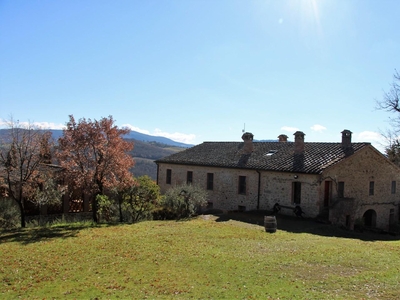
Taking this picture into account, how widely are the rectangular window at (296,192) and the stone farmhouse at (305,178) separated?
0.22 ft

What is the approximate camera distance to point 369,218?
89.1 feet

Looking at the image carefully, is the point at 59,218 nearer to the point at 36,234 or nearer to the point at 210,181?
the point at 36,234

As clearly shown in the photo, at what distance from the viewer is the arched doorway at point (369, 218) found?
2671 centimetres

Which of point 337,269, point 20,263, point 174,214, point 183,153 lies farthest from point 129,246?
point 183,153

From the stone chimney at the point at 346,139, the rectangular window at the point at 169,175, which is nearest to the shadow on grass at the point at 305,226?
the stone chimney at the point at 346,139

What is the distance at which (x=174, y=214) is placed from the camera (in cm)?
2308

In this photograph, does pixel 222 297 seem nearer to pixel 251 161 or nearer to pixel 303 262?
pixel 303 262

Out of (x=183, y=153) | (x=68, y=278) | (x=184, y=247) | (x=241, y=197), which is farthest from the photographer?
(x=183, y=153)

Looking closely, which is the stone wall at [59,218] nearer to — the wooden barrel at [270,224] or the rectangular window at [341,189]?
the wooden barrel at [270,224]

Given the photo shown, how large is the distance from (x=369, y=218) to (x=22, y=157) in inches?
981

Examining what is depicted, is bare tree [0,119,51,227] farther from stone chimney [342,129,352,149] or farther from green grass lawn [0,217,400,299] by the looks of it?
stone chimney [342,129,352,149]

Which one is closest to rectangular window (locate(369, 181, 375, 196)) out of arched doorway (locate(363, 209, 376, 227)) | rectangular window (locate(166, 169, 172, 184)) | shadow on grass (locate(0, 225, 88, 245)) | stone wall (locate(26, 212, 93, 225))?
arched doorway (locate(363, 209, 376, 227))

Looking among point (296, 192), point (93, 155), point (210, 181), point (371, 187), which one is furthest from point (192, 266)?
point (371, 187)

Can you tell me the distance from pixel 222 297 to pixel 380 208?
23.3 meters
